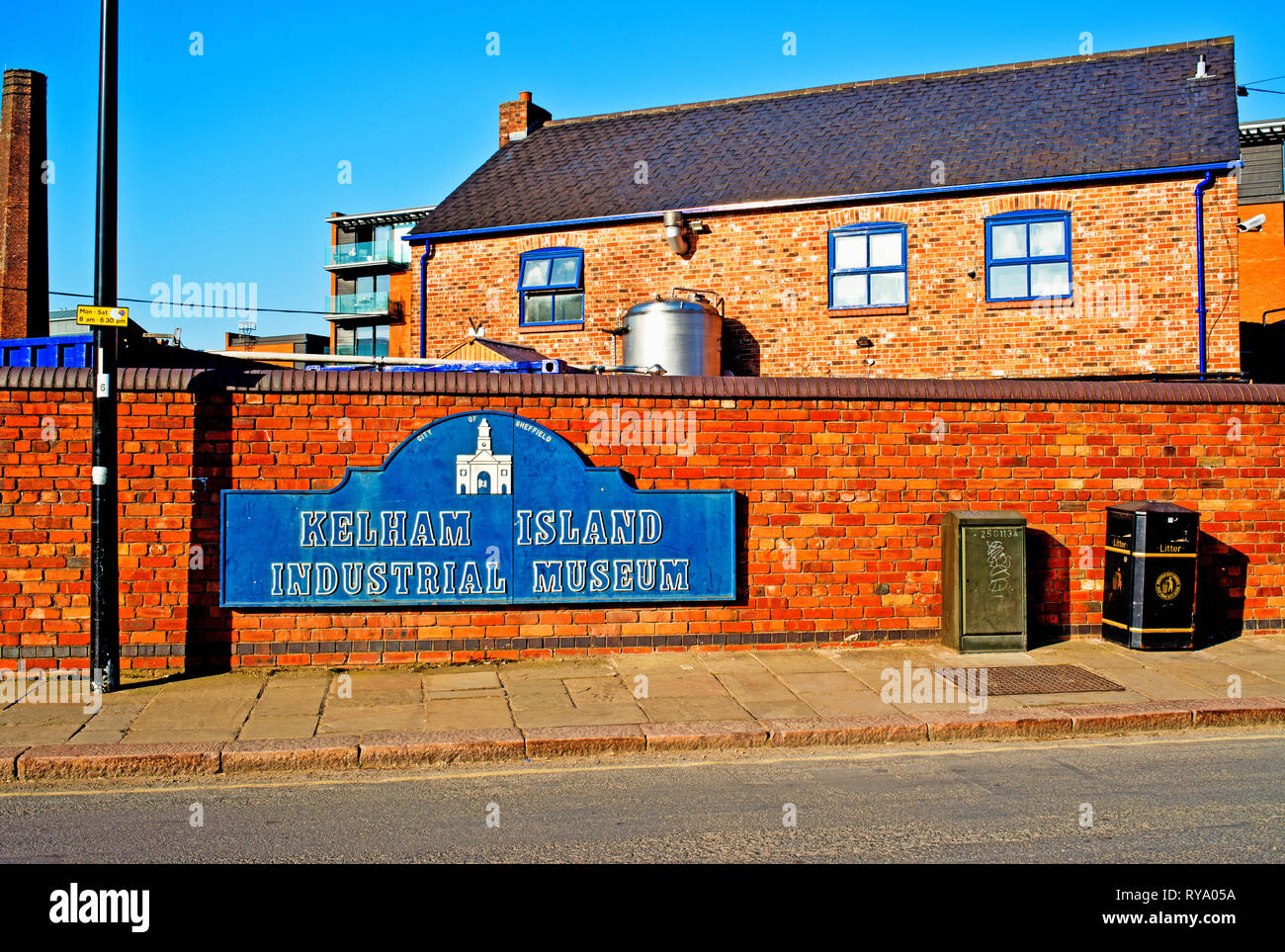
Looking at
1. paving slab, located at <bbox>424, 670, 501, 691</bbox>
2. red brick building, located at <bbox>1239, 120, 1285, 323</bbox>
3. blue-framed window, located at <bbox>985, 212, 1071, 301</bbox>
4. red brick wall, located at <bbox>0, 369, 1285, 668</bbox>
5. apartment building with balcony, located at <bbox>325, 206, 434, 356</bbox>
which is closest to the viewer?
paving slab, located at <bbox>424, 670, 501, 691</bbox>

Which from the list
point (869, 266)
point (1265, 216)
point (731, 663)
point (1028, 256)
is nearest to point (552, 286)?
point (869, 266)

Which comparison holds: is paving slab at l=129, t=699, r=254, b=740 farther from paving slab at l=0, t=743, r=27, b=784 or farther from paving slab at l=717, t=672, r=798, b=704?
paving slab at l=717, t=672, r=798, b=704

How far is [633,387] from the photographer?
9.35 m

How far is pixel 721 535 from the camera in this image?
9.44 meters

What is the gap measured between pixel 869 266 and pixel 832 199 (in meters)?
1.36

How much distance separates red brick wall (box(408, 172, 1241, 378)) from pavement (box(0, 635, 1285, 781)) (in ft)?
29.1

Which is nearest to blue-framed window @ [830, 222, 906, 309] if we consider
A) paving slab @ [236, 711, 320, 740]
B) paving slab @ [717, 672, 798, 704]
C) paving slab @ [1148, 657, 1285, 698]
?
paving slab @ [1148, 657, 1285, 698]

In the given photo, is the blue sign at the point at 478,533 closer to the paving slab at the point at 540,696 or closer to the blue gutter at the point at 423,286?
the paving slab at the point at 540,696

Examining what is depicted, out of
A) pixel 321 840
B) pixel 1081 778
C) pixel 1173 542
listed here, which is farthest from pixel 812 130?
pixel 321 840

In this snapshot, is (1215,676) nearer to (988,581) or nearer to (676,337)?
(988,581)

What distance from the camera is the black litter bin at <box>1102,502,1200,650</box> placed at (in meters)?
9.34

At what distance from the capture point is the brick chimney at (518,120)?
974 inches

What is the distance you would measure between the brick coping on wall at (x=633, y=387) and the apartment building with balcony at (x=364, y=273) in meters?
61.4
